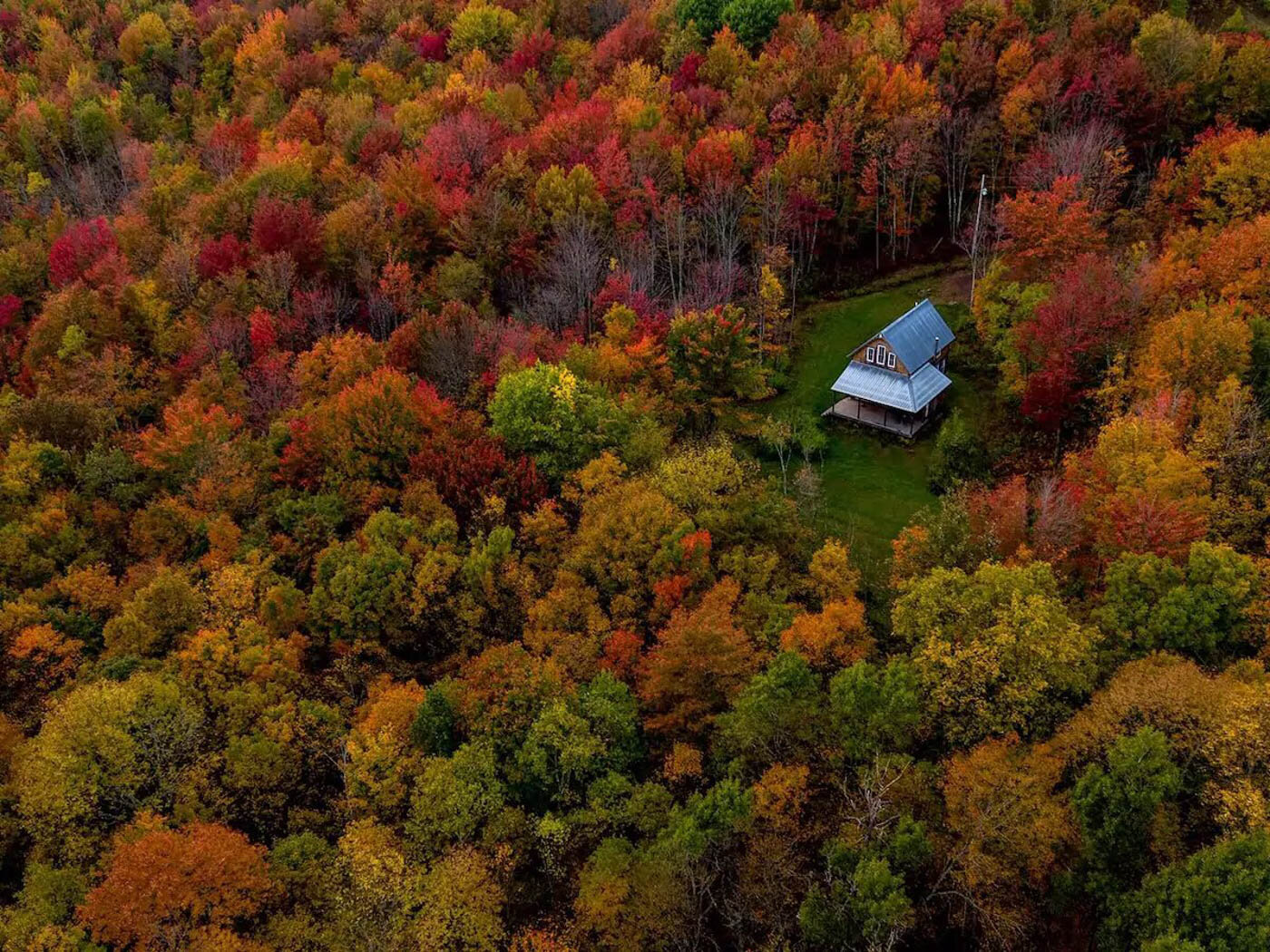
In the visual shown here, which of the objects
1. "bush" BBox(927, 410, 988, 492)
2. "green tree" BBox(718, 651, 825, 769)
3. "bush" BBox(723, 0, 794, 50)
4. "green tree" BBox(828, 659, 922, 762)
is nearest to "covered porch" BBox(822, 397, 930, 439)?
"bush" BBox(927, 410, 988, 492)

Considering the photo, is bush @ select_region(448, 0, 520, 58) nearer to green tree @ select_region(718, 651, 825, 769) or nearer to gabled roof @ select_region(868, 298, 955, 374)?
gabled roof @ select_region(868, 298, 955, 374)

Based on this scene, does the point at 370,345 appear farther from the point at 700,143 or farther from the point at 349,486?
the point at 700,143

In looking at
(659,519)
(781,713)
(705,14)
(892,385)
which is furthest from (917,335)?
(705,14)

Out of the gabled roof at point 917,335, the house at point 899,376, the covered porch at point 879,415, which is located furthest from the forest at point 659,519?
the gabled roof at point 917,335

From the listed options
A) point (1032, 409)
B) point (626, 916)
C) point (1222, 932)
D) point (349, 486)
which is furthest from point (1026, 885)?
point (349, 486)

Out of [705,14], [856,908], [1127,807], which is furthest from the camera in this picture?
[705,14]

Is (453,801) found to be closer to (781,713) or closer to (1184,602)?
(781,713)
